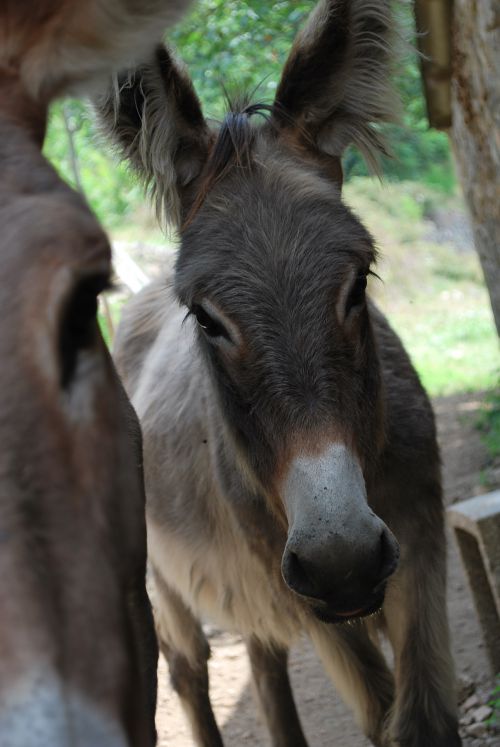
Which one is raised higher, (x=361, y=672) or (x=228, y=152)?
(x=228, y=152)

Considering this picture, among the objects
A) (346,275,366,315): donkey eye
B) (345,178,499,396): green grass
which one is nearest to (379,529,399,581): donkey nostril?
(346,275,366,315): donkey eye

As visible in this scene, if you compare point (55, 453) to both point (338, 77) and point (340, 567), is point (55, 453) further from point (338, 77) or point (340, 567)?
point (338, 77)

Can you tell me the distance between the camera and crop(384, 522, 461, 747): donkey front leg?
148 inches

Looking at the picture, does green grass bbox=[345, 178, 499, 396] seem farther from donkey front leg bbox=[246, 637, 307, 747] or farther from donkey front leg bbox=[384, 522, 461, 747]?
donkey front leg bbox=[384, 522, 461, 747]

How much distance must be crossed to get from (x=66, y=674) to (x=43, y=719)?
113 mm

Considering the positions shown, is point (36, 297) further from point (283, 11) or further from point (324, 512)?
point (283, 11)

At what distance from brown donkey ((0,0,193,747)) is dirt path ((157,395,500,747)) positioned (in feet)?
10.7

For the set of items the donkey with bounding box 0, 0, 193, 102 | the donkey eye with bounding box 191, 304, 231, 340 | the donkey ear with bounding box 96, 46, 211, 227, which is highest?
the donkey with bounding box 0, 0, 193, 102

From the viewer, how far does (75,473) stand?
1.79 m

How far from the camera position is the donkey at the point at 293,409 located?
9.83 ft

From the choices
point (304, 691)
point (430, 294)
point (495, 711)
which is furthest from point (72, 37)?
point (430, 294)

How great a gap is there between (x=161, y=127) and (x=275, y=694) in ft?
9.23

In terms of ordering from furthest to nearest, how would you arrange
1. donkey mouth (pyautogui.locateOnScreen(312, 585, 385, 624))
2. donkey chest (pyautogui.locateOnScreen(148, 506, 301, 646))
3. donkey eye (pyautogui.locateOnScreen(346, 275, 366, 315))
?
1. donkey chest (pyautogui.locateOnScreen(148, 506, 301, 646))
2. donkey eye (pyautogui.locateOnScreen(346, 275, 366, 315))
3. donkey mouth (pyautogui.locateOnScreen(312, 585, 385, 624))

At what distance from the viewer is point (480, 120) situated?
3920 mm
